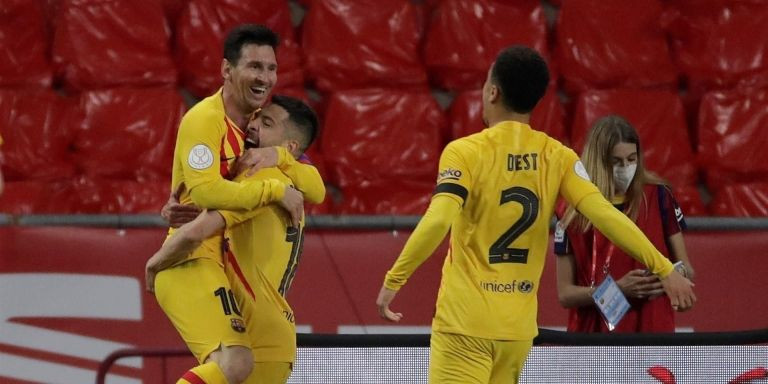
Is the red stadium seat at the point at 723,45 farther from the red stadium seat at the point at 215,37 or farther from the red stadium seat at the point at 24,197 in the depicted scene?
the red stadium seat at the point at 24,197

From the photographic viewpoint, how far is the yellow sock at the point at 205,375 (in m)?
4.78

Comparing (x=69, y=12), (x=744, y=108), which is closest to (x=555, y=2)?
(x=744, y=108)

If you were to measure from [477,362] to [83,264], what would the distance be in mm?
2410

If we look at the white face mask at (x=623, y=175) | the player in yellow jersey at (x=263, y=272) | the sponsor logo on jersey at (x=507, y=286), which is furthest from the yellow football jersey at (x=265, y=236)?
the white face mask at (x=623, y=175)

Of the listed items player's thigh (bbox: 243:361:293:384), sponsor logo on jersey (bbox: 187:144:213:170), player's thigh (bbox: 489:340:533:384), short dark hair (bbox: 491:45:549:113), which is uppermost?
short dark hair (bbox: 491:45:549:113)

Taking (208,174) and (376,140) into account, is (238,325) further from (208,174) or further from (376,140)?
(376,140)

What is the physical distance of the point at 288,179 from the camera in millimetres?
5184

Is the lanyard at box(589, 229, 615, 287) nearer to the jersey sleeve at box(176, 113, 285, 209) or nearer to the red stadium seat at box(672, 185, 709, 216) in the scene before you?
the jersey sleeve at box(176, 113, 285, 209)

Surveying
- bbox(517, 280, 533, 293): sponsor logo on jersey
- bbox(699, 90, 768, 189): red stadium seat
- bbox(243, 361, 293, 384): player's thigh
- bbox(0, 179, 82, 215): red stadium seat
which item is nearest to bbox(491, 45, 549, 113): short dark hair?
bbox(517, 280, 533, 293): sponsor logo on jersey

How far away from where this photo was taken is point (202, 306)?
492cm

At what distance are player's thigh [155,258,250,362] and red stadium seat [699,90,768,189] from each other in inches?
151

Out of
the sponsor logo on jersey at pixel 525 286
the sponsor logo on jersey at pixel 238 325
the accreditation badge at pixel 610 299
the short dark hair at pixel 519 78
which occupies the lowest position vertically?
the sponsor logo on jersey at pixel 238 325

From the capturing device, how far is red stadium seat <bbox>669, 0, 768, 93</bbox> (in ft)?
27.0

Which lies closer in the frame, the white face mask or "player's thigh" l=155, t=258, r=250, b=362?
"player's thigh" l=155, t=258, r=250, b=362
